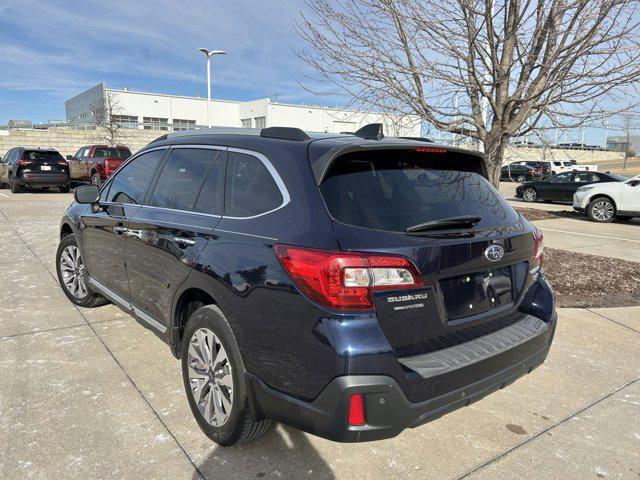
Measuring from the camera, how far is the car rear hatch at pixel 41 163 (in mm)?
16531

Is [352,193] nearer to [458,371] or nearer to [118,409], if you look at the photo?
[458,371]

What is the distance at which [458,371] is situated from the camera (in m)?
2.16

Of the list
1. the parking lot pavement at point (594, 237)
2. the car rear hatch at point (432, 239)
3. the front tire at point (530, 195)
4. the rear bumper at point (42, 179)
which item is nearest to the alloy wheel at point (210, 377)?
the car rear hatch at point (432, 239)

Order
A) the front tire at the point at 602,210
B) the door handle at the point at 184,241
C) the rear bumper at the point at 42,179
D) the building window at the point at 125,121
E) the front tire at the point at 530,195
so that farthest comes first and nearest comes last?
the building window at the point at 125,121 → the front tire at the point at 530,195 → the rear bumper at the point at 42,179 → the front tire at the point at 602,210 → the door handle at the point at 184,241

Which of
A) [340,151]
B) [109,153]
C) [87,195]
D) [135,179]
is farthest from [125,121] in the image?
[340,151]

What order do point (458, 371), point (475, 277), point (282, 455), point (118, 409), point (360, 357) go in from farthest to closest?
point (118, 409)
point (282, 455)
point (475, 277)
point (458, 371)
point (360, 357)

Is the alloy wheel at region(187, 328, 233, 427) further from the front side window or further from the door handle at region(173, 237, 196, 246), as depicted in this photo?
the front side window

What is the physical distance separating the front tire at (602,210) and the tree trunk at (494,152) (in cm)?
837

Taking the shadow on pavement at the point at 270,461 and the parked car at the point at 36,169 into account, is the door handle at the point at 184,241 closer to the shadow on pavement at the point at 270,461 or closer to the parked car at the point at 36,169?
the shadow on pavement at the point at 270,461

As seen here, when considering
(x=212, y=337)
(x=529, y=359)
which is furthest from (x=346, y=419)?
(x=529, y=359)

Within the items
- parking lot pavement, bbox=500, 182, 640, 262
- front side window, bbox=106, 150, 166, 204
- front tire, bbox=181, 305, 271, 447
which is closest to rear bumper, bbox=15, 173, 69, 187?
front side window, bbox=106, 150, 166, 204

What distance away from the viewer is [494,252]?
7.98 feet

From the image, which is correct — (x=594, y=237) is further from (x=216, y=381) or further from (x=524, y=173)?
(x=524, y=173)

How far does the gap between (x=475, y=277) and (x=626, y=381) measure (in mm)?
2058
